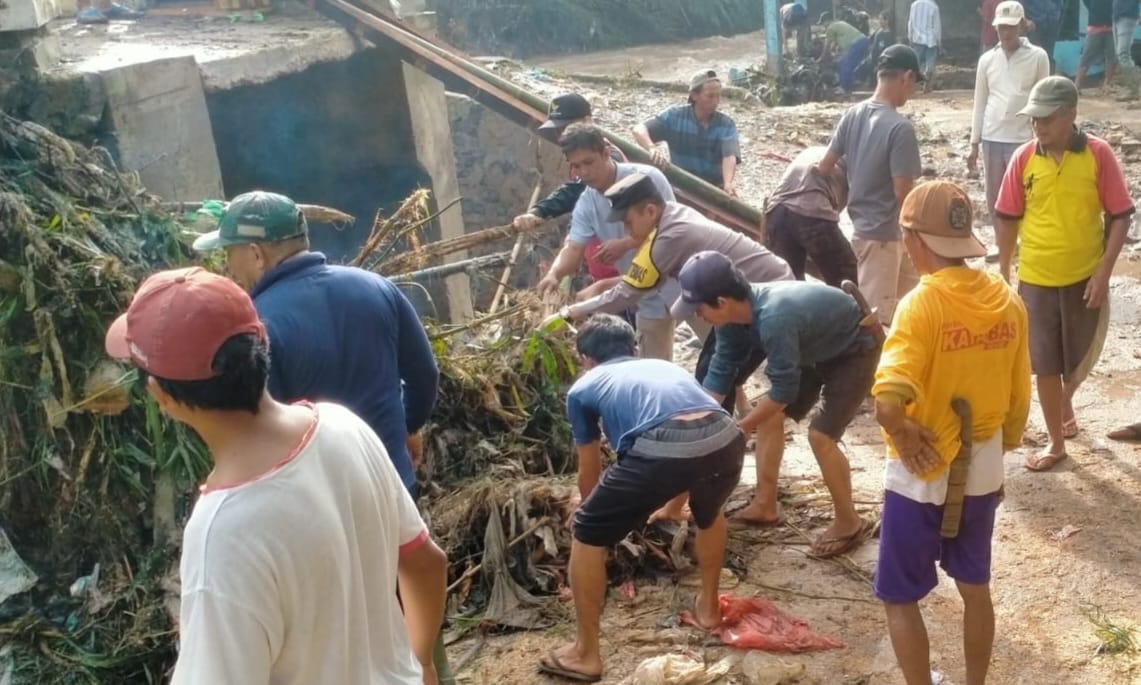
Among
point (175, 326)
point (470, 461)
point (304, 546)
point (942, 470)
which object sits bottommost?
point (470, 461)

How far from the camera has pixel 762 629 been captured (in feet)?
13.8

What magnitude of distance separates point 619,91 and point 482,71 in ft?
17.6

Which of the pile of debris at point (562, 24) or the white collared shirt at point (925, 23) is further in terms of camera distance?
the pile of debris at point (562, 24)

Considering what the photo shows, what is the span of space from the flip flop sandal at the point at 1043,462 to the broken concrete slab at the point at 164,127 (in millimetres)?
A: 5380

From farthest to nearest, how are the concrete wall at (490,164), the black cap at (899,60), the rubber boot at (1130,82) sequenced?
1. the rubber boot at (1130,82)
2. the concrete wall at (490,164)
3. the black cap at (899,60)

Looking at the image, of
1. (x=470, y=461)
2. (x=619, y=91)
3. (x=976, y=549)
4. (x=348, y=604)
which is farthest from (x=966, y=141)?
(x=348, y=604)

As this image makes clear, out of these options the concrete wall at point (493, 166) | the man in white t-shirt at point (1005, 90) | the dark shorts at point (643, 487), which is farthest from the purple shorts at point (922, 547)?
the concrete wall at point (493, 166)

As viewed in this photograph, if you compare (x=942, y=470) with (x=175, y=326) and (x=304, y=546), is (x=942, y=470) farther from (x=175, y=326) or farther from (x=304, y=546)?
(x=175, y=326)

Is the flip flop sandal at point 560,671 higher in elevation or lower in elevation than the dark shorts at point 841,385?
lower

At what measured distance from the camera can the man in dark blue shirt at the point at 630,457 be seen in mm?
3732

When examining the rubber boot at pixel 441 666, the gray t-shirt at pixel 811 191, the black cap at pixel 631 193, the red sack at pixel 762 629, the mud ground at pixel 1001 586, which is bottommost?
the mud ground at pixel 1001 586

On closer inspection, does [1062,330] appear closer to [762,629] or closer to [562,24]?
[762,629]

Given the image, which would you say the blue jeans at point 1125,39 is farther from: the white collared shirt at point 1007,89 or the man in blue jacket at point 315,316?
the man in blue jacket at point 315,316

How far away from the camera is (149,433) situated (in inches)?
186
